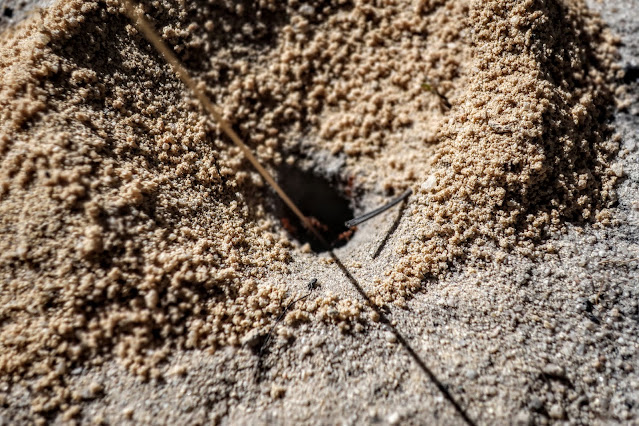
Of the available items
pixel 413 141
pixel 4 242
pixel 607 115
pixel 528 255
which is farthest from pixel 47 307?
pixel 607 115

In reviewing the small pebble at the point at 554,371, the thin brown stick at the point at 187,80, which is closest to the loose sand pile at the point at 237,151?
the thin brown stick at the point at 187,80

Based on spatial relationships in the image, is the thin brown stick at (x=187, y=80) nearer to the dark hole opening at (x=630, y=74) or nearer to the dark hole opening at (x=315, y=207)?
the dark hole opening at (x=315, y=207)

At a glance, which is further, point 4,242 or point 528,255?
point 528,255

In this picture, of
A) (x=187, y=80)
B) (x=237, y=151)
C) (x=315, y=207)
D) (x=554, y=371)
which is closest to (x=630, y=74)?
(x=554, y=371)

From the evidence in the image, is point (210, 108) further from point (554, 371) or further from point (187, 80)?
point (554, 371)

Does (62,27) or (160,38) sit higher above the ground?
(62,27)

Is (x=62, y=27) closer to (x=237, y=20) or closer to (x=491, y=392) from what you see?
(x=237, y=20)

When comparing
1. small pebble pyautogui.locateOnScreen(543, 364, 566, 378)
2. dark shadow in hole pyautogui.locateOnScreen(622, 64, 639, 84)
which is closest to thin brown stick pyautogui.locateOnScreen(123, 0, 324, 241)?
small pebble pyautogui.locateOnScreen(543, 364, 566, 378)
